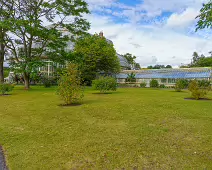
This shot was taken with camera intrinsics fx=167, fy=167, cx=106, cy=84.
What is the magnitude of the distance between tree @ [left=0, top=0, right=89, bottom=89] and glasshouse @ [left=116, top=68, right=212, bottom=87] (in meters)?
18.8

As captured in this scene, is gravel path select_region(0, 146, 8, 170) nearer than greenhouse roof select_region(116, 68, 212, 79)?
Yes

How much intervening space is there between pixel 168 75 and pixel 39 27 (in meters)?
24.4

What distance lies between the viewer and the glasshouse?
2885cm

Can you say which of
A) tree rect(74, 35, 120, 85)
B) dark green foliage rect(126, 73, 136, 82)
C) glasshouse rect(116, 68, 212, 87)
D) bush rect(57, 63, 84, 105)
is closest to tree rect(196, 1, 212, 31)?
bush rect(57, 63, 84, 105)

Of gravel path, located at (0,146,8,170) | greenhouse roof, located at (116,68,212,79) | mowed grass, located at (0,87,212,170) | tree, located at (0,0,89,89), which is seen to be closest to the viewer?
gravel path, located at (0,146,8,170)

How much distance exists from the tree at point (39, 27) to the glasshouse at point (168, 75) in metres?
18.8

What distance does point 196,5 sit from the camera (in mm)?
10328

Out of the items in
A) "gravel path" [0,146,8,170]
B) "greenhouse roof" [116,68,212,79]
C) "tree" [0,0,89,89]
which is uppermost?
"tree" [0,0,89,89]

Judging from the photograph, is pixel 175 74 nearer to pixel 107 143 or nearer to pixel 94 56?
pixel 94 56

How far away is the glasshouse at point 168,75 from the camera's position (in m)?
28.8

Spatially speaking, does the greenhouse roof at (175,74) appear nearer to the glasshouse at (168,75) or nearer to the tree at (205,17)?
the glasshouse at (168,75)

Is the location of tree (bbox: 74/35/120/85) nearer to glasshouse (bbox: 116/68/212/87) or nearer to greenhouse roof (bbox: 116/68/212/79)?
glasshouse (bbox: 116/68/212/87)

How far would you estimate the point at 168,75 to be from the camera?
3222cm

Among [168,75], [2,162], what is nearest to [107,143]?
[2,162]
